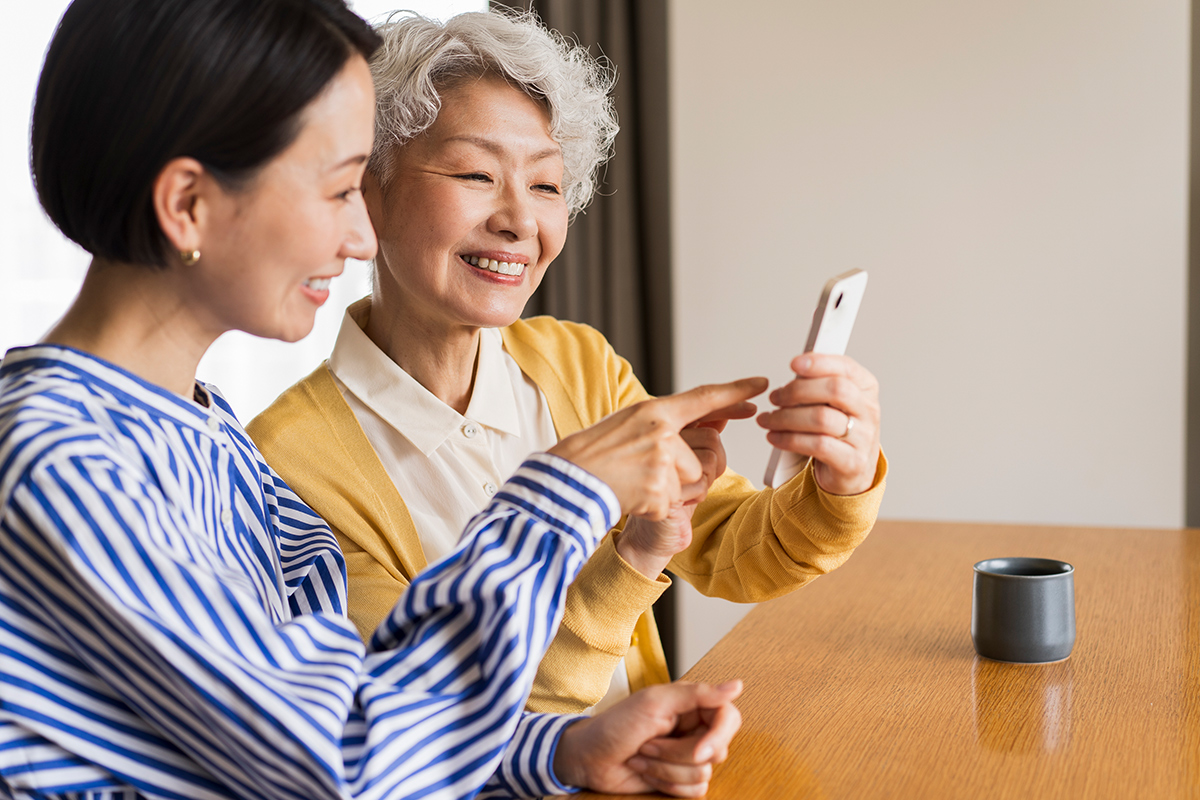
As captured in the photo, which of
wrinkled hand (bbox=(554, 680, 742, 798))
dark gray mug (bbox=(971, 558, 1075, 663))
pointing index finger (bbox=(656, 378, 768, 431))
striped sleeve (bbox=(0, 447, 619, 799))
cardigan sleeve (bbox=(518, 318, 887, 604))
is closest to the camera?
striped sleeve (bbox=(0, 447, 619, 799))

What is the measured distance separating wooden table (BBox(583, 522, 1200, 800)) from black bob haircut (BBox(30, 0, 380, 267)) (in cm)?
62

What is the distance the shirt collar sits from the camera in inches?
51.6

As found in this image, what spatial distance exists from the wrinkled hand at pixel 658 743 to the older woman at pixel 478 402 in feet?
1.08

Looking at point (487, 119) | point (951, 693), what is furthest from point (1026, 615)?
point (487, 119)

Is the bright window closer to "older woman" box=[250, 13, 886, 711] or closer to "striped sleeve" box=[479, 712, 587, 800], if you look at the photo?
"older woman" box=[250, 13, 886, 711]

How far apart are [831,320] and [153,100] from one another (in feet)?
2.05

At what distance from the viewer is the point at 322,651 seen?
72cm

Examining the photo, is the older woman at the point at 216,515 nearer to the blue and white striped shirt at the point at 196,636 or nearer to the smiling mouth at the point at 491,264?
the blue and white striped shirt at the point at 196,636

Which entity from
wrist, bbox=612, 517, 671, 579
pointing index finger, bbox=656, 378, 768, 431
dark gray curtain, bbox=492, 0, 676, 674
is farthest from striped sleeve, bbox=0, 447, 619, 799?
dark gray curtain, bbox=492, 0, 676, 674

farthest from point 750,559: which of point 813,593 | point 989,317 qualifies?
point 989,317

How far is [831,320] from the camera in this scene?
3.19 ft

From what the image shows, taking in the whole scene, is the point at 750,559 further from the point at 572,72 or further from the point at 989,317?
the point at 989,317

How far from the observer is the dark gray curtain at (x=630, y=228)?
272cm

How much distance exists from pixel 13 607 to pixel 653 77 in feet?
8.12
